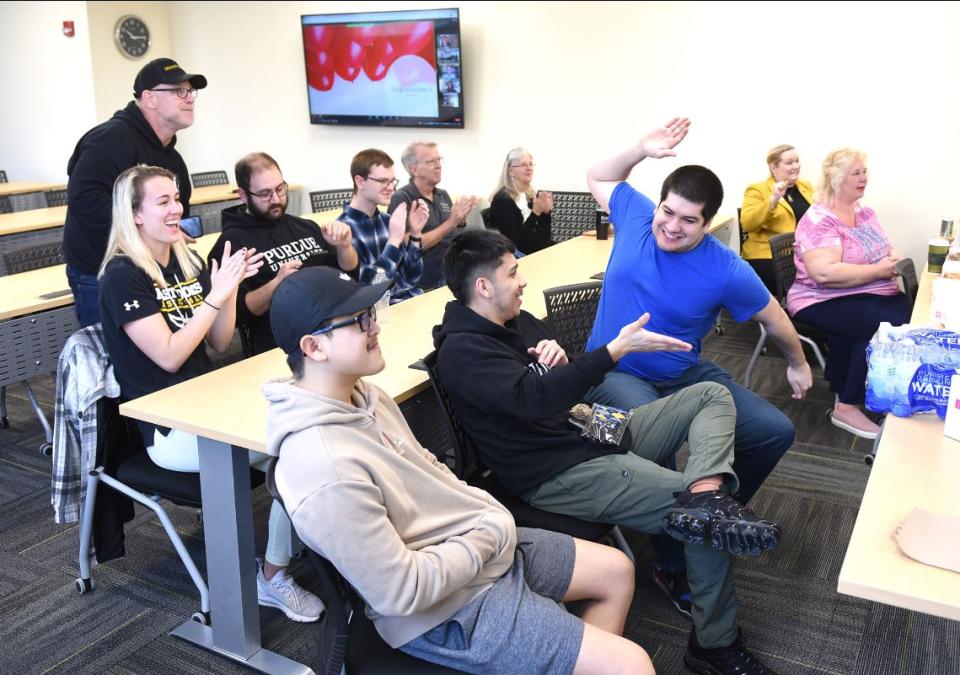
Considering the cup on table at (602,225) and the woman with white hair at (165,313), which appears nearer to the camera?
the woman with white hair at (165,313)

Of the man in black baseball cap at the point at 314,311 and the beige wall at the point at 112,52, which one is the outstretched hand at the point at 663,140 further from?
the beige wall at the point at 112,52

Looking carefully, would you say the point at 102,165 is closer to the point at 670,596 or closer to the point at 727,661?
the point at 670,596

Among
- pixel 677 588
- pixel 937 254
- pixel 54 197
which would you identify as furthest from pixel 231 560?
pixel 54 197

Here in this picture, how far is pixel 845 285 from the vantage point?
12.6ft

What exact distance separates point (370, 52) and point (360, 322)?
5.51m

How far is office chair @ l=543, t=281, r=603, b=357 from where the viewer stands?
2.80 m

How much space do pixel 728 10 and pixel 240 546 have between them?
4.76m

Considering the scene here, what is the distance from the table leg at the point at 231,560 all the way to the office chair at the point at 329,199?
4115mm

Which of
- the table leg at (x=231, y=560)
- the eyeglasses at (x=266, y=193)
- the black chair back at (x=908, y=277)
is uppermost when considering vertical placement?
the eyeglasses at (x=266, y=193)

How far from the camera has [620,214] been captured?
2887mm

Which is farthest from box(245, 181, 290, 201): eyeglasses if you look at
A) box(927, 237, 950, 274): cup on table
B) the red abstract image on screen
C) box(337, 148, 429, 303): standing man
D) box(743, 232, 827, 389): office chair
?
the red abstract image on screen

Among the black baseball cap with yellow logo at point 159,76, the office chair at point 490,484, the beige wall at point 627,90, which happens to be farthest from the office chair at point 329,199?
the office chair at point 490,484

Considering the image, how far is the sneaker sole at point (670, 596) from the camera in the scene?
2.45m

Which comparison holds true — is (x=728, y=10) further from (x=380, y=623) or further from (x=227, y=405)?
(x=380, y=623)
